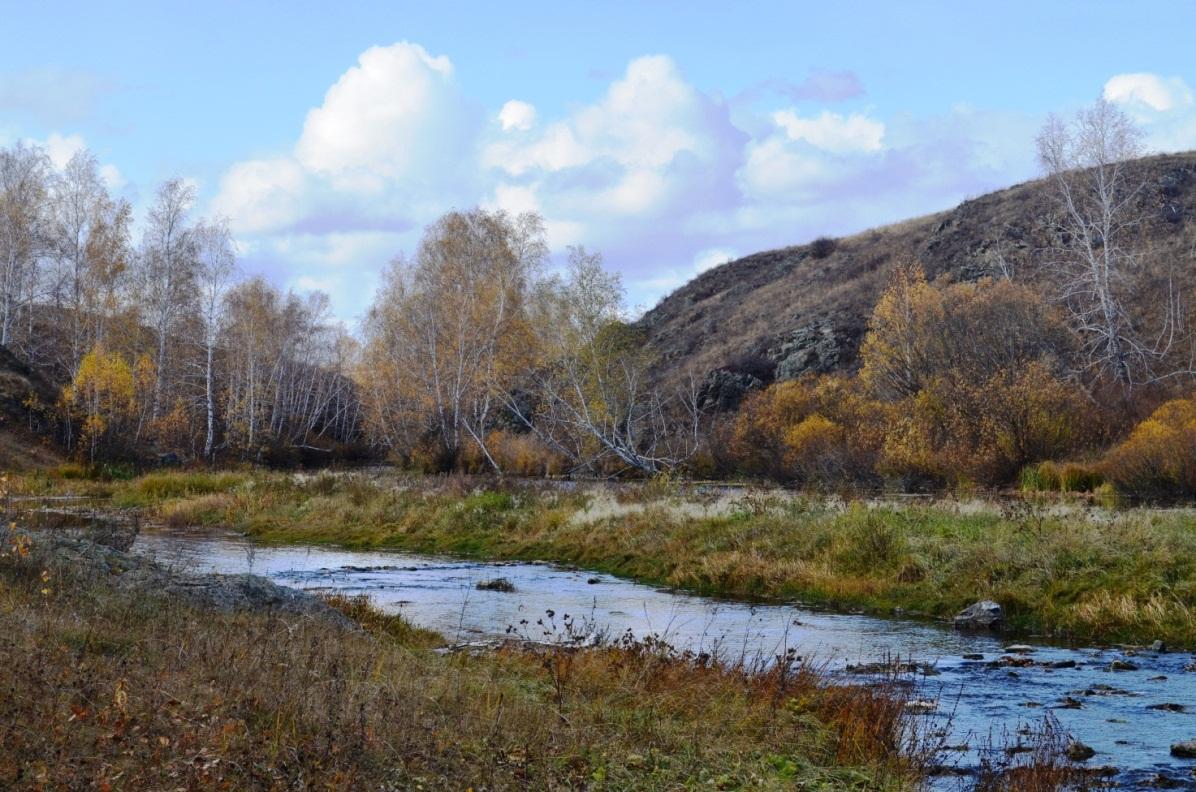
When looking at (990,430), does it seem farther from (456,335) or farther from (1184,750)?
(456,335)

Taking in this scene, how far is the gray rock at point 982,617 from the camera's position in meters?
15.8

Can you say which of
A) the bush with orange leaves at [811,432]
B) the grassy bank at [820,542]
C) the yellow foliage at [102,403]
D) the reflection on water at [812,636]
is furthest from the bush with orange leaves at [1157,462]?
the yellow foliage at [102,403]

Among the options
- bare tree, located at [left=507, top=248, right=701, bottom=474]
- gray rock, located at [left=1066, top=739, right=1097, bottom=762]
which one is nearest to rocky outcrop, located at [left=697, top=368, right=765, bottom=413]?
bare tree, located at [left=507, top=248, right=701, bottom=474]

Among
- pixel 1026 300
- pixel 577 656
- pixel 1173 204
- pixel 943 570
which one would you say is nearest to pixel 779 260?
pixel 1173 204

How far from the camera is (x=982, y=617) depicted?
52.1 feet

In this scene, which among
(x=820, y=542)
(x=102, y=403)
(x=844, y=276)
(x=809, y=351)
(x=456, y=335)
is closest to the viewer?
(x=820, y=542)

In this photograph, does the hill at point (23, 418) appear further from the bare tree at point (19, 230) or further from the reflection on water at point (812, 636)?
the reflection on water at point (812, 636)

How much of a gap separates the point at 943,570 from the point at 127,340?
154 feet

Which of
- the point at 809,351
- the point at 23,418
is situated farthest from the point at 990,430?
the point at 23,418

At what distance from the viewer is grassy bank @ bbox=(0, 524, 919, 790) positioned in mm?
5922

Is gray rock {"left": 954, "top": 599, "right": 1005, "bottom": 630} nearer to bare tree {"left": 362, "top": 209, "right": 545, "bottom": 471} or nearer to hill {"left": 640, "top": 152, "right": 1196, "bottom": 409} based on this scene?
bare tree {"left": 362, "top": 209, "right": 545, "bottom": 471}

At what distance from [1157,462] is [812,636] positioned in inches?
622

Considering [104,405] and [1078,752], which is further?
[104,405]

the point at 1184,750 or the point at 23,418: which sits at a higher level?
the point at 23,418
